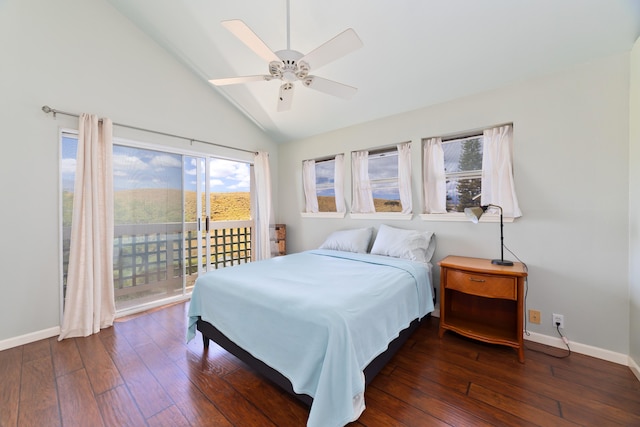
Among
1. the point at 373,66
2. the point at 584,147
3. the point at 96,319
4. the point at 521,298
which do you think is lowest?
the point at 96,319

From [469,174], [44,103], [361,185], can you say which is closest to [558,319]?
[469,174]

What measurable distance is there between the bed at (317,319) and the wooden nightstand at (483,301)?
0.80 ft

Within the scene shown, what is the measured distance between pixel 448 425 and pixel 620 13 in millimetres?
2854

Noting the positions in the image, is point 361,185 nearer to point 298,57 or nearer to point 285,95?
point 285,95

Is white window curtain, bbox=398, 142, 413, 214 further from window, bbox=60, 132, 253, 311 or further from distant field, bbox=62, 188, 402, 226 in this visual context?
window, bbox=60, 132, 253, 311

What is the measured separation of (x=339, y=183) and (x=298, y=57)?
2.10 m

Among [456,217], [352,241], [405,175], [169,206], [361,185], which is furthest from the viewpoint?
[361,185]

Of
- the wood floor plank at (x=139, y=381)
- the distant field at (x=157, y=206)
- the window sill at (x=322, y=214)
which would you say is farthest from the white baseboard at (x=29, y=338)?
the window sill at (x=322, y=214)

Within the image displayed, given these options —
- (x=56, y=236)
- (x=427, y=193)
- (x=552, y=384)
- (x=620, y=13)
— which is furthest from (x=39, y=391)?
(x=620, y=13)

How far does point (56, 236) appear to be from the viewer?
2.46 meters

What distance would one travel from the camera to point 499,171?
239cm

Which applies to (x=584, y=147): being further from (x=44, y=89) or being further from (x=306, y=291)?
(x=44, y=89)

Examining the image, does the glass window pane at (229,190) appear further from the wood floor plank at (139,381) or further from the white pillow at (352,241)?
the wood floor plank at (139,381)

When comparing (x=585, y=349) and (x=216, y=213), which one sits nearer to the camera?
(x=585, y=349)
